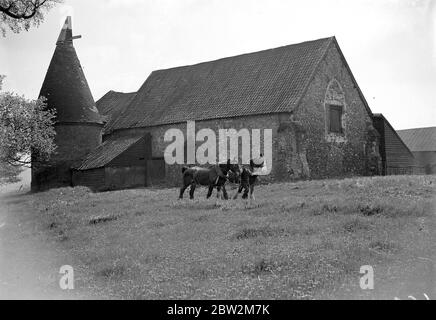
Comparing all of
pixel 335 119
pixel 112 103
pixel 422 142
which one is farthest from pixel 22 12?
pixel 422 142

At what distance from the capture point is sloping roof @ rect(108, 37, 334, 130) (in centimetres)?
2780

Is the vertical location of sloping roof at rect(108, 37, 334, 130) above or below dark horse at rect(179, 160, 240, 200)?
above

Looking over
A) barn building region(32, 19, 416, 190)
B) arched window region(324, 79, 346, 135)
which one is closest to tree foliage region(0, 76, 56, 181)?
barn building region(32, 19, 416, 190)

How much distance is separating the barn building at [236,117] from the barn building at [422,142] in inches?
1033

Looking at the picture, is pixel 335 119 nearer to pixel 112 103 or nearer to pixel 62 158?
pixel 62 158

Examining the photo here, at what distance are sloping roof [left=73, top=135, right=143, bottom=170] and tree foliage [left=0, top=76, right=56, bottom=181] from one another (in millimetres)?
2389

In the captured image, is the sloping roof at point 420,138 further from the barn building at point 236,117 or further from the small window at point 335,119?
the small window at point 335,119

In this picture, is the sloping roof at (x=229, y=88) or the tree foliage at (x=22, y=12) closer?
the tree foliage at (x=22, y=12)

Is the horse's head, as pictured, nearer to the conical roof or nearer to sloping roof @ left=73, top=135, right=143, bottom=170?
sloping roof @ left=73, top=135, right=143, bottom=170

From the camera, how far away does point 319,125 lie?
28.0m

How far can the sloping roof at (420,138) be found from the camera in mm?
56572

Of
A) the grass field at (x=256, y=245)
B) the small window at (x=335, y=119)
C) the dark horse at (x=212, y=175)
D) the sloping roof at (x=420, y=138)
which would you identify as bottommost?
the grass field at (x=256, y=245)

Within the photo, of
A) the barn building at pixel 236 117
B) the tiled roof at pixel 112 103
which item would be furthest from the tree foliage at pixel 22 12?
the tiled roof at pixel 112 103

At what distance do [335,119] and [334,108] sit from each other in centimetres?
65
